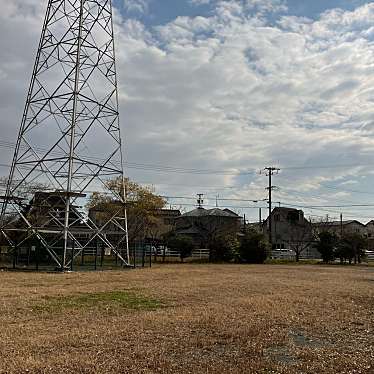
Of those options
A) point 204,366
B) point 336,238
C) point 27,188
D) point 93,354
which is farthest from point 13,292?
point 336,238

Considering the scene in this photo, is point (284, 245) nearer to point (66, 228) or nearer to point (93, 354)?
point (66, 228)

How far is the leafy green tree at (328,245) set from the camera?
39938 millimetres

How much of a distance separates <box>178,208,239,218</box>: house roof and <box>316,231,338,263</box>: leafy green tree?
36.9 feet

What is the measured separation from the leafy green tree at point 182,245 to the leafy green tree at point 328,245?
36.6 ft

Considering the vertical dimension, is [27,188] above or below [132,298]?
above

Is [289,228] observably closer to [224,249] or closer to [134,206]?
[224,249]

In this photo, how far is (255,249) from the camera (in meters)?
37.5

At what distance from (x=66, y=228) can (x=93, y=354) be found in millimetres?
16500

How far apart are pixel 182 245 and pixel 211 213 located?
11389 millimetres

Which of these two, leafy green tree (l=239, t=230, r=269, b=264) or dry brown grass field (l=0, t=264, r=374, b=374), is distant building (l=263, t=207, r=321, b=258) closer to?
leafy green tree (l=239, t=230, r=269, b=264)

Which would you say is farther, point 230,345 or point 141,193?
point 141,193

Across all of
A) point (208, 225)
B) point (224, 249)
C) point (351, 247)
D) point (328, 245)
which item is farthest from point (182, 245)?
point (351, 247)

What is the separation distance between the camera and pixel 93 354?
18.3ft

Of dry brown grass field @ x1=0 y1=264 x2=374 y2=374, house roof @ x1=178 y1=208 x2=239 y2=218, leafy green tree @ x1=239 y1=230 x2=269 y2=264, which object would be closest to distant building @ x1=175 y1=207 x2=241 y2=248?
house roof @ x1=178 y1=208 x2=239 y2=218
